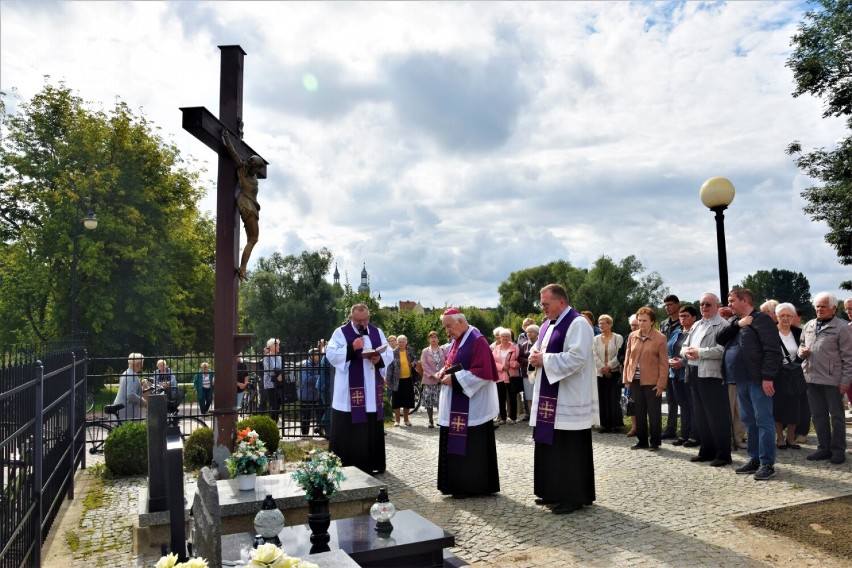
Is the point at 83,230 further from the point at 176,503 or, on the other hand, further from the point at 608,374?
the point at 176,503

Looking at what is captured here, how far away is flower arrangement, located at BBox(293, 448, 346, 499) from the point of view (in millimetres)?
5445

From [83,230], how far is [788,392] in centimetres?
2418

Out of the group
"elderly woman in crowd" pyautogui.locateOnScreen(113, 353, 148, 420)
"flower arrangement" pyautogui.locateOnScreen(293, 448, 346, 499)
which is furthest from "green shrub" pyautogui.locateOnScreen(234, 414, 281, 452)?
"flower arrangement" pyautogui.locateOnScreen(293, 448, 346, 499)

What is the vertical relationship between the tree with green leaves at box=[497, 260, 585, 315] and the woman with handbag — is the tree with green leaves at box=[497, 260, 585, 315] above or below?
above

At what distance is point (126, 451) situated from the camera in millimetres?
9062

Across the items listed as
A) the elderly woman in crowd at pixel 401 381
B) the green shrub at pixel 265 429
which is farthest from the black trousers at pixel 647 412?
the green shrub at pixel 265 429

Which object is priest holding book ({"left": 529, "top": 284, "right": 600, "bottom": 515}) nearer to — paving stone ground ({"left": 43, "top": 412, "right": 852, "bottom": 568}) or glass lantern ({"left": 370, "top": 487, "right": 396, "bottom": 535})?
paving stone ground ({"left": 43, "top": 412, "right": 852, "bottom": 568})

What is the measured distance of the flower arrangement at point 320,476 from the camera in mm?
5445

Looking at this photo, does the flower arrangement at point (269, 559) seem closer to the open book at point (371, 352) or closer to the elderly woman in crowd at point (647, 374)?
the open book at point (371, 352)

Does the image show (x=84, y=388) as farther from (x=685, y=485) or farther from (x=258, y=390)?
(x=685, y=485)

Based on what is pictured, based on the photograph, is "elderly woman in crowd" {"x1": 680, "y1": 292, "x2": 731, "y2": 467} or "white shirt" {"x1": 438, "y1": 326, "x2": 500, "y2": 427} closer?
"white shirt" {"x1": 438, "y1": 326, "x2": 500, "y2": 427}

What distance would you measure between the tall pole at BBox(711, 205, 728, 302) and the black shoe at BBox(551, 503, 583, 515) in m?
3.75

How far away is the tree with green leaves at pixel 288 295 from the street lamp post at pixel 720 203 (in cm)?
4375

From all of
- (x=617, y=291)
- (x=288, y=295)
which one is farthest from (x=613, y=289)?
(x=288, y=295)
